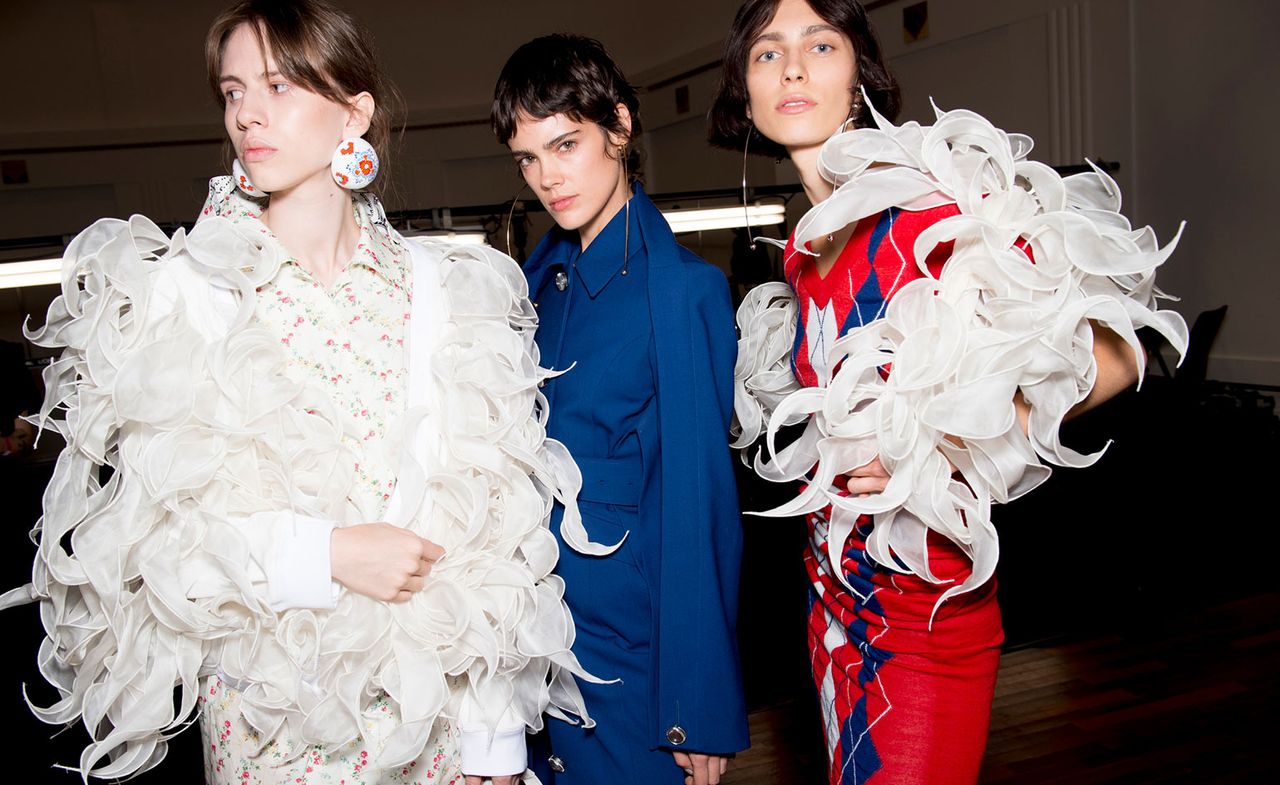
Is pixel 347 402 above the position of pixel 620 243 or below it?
below

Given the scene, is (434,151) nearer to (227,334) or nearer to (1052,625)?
(1052,625)

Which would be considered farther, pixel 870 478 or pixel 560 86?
pixel 560 86

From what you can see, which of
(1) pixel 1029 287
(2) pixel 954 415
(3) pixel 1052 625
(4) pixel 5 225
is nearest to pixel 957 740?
(2) pixel 954 415

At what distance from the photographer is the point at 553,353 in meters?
1.65

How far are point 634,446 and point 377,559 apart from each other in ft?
1.61

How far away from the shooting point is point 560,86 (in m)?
1.55

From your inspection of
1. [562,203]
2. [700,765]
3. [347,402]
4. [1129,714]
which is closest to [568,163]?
[562,203]

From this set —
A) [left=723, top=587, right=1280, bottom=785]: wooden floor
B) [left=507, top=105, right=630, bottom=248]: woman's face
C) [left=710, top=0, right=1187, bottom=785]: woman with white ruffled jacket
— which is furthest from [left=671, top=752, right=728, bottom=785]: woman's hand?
[left=723, top=587, right=1280, bottom=785]: wooden floor

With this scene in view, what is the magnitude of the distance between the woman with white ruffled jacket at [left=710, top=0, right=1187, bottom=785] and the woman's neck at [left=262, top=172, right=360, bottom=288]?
641 mm

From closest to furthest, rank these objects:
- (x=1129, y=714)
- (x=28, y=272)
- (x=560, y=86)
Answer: (x=560, y=86) < (x=1129, y=714) < (x=28, y=272)

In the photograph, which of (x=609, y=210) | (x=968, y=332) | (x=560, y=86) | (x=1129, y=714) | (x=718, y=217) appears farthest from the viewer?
(x=718, y=217)

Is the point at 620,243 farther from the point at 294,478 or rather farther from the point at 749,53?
the point at 294,478

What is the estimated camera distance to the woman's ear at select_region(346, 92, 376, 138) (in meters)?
1.33

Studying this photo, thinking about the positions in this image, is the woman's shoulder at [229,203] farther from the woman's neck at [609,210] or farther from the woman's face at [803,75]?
the woman's face at [803,75]
